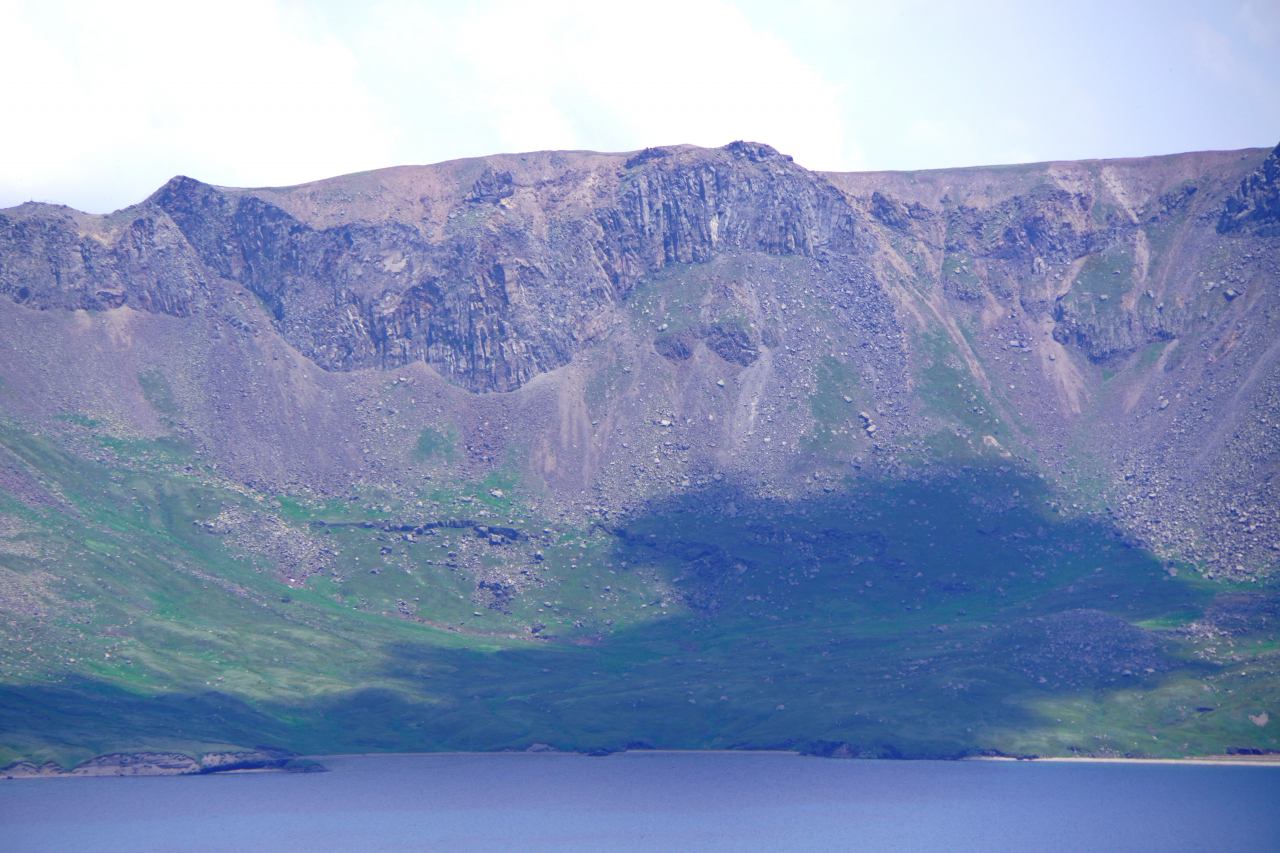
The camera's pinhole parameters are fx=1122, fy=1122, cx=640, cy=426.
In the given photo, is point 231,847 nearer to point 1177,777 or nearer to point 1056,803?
point 1056,803

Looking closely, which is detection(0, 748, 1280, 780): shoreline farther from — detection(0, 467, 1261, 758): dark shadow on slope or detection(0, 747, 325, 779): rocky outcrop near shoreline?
detection(0, 467, 1261, 758): dark shadow on slope

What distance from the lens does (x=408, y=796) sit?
15225 cm

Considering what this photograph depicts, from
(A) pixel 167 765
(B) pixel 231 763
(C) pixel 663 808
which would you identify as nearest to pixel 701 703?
(C) pixel 663 808

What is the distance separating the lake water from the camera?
5128 inches

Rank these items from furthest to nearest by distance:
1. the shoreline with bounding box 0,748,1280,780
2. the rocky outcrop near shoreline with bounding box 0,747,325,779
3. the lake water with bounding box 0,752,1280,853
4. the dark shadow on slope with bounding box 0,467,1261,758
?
1. the dark shadow on slope with bounding box 0,467,1261,758
2. the shoreline with bounding box 0,748,1280,780
3. the rocky outcrop near shoreline with bounding box 0,747,325,779
4. the lake water with bounding box 0,752,1280,853

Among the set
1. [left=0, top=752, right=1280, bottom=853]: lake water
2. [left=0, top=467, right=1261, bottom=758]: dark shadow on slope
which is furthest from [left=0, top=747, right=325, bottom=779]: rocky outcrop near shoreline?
[left=0, top=467, right=1261, bottom=758]: dark shadow on slope

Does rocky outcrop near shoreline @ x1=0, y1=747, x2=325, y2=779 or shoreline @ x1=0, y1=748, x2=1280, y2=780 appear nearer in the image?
rocky outcrop near shoreline @ x1=0, y1=747, x2=325, y2=779

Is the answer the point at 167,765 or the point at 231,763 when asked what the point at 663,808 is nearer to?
the point at 231,763

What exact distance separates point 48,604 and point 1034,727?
519 ft

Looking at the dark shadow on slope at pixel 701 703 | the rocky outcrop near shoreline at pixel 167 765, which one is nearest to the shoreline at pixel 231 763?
the rocky outcrop near shoreline at pixel 167 765

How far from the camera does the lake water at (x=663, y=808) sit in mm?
130250

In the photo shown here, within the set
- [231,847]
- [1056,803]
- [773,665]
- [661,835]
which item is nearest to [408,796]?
[231,847]

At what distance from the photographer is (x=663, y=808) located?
146m

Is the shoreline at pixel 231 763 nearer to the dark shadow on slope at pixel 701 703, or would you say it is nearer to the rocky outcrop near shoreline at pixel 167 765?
the rocky outcrop near shoreline at pixel 167 765
